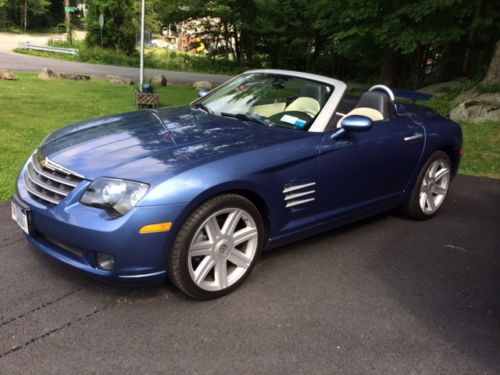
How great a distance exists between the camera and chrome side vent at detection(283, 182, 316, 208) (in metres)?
3.56

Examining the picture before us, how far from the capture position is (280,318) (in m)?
3.13

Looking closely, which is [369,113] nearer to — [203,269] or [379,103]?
[379,103]

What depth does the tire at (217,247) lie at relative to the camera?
120 inches

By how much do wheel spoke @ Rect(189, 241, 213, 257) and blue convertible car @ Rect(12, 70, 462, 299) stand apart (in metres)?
0.01

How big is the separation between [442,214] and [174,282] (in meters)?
3.31

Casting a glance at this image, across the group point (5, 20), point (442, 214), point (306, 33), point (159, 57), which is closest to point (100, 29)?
point (159, 57)

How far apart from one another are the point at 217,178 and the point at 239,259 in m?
0.62

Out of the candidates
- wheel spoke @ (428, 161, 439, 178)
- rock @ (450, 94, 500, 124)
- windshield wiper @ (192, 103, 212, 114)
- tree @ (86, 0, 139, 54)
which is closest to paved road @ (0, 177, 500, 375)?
wheel spoke @ (428, 161, 439, 178)

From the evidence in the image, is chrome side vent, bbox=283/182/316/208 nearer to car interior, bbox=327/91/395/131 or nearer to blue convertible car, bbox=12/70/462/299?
blue convertible car, bbox=12/70/462/299

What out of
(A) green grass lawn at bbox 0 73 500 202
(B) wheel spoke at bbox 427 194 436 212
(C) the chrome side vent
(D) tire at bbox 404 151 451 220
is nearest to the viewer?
(C) the chrome side vent

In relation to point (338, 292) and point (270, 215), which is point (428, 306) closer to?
point (338, 292)

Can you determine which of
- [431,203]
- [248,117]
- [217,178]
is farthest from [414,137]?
[217,178]

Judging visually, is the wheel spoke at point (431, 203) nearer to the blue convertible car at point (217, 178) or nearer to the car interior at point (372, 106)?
the blue convertible car at point (217, 178)

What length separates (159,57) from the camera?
3284 cm
